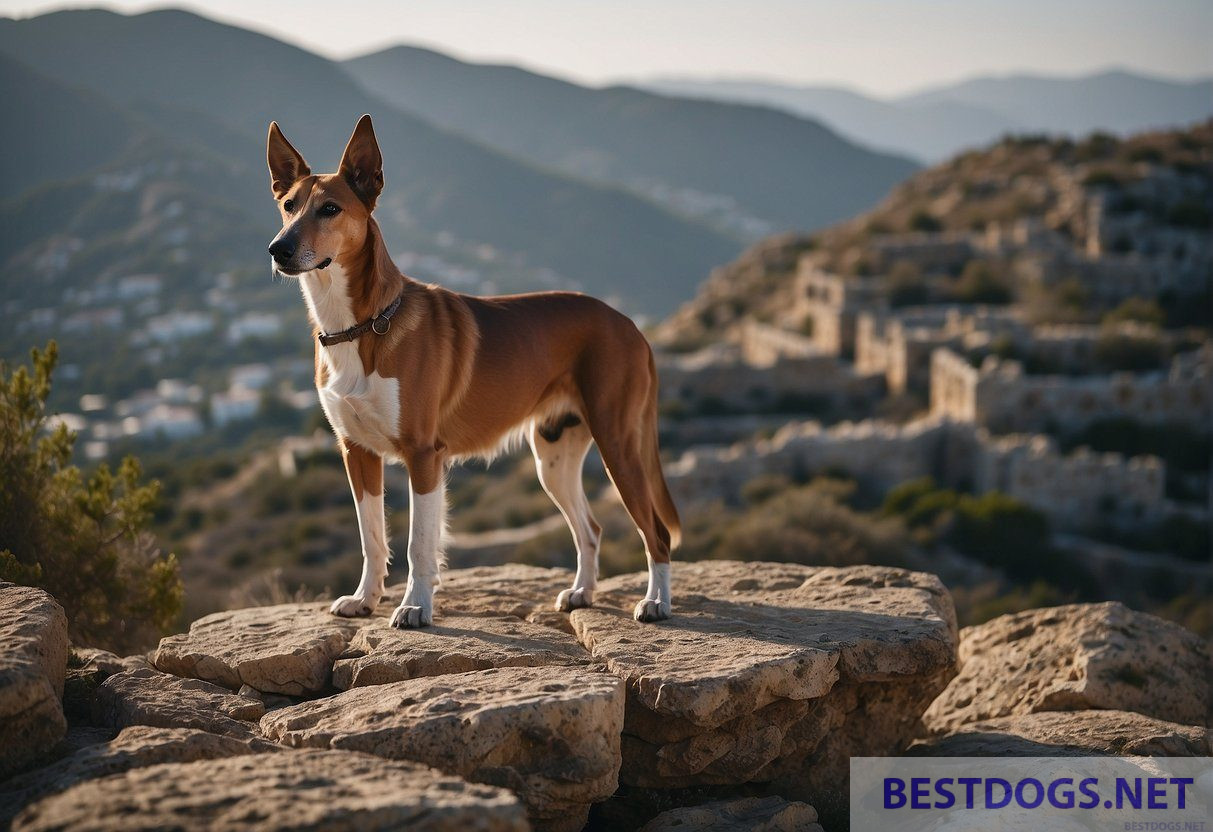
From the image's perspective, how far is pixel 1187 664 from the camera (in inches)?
254

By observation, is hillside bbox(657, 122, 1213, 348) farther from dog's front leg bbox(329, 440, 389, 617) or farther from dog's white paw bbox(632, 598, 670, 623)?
dog's front leg bbox(329, 440, 389, 617)

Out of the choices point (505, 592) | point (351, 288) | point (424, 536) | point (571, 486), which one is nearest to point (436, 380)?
point (351, 288)

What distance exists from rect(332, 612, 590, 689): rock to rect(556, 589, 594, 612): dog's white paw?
429 millimetres

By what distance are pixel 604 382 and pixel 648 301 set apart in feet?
180

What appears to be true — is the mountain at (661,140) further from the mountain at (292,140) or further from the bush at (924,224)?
the bush at (924,224)

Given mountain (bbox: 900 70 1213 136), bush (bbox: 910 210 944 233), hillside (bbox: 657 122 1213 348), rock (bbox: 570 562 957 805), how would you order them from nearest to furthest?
1. rock (bbox: 570 562 957 805)
2. hillside (bbox: 657 122 1213 348)
3. bush (bbox: 910 210 944 233)
4. mountain (bbox: 900 70 1213 136)

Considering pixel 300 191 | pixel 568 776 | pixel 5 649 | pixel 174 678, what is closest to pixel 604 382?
pixel 300 191

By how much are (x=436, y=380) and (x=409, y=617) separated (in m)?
1.15

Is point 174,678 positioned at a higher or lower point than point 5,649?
lower

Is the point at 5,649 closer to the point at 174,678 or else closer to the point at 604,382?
the point at 174,678

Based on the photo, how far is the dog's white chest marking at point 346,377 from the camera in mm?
5098

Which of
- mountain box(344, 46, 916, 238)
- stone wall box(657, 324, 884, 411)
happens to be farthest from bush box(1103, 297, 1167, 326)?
mountain box(344, 46, 916, 238)

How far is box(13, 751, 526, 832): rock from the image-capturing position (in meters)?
3.25

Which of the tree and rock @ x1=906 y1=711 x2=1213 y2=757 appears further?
the tree
